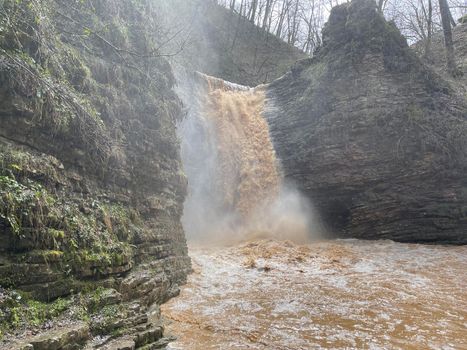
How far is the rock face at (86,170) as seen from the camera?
197 inches

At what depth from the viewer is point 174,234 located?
9797 mm

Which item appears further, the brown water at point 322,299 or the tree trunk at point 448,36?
the tree trunk at point 448,36

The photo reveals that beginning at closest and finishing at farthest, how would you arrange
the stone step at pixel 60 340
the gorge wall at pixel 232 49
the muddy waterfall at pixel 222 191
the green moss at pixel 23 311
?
the stone step at pixel 60 340 < the green moss at pixel 23 311 < the muddy waterfall at pixel 222 191 < the gorge wall at pixel 232 49

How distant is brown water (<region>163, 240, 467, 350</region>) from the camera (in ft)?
19.8

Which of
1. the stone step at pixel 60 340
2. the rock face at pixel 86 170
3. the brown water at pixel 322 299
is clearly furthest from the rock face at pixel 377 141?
the stone step at pixel 60 340

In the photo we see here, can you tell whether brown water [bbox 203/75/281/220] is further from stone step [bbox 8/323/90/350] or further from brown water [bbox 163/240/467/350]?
stone step [bbox 8/323/90/350]

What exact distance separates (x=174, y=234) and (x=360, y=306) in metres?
4.60

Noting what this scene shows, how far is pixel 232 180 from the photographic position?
16359 millimetres

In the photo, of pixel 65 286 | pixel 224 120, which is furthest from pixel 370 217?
pixel 65 286

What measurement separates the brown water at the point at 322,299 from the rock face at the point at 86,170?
1.00 meters

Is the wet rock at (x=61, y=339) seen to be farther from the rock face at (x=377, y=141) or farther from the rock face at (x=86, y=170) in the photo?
the rock face at (x=377, y=141)

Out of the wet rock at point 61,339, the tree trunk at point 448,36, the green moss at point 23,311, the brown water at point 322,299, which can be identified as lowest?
the brown water at point 322,299

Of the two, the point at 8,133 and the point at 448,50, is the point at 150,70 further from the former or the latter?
the point at 448,50

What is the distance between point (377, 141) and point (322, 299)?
8.55 m
